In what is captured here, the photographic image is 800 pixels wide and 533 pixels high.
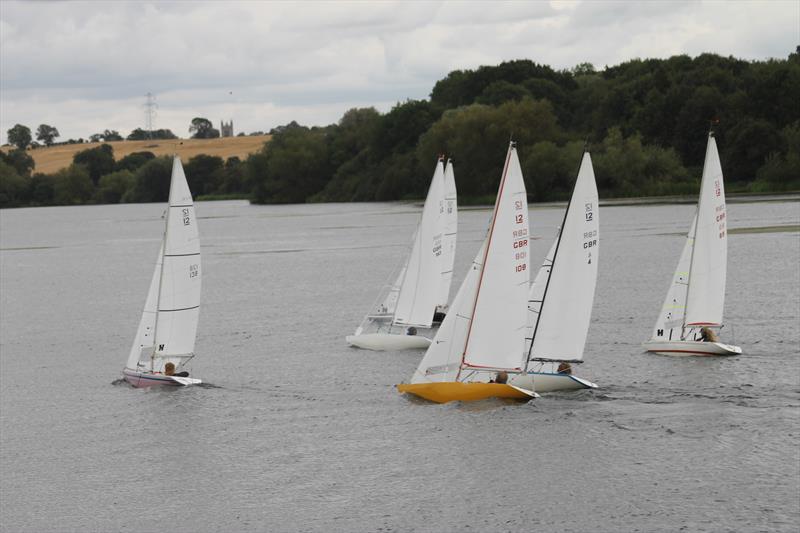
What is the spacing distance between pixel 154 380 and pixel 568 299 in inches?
591

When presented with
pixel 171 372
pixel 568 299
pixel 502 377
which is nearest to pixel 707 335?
pixel 568 299

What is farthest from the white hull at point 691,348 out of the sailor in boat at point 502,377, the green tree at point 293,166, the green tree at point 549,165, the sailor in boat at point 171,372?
the green tree at point 293,166

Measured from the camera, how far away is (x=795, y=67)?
392ft

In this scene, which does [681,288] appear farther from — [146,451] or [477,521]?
[146,451]

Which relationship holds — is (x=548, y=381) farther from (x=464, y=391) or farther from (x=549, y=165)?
(x=549, y=165)

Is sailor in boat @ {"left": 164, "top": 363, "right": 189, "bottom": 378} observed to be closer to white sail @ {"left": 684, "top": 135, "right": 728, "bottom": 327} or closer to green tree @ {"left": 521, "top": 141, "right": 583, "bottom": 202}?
white sail @ {"left": 684, "top": 135, "right": 728, "bottom": 327}

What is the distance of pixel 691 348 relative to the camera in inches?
1489

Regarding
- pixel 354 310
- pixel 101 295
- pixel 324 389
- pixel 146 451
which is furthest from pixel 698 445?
pixel 101 295

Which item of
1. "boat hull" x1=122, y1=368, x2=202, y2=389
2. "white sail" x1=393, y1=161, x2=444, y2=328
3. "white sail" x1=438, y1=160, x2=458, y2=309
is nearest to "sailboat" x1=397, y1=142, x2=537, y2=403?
"boat hull" x1=122, y1=368, x2=202, y2=389

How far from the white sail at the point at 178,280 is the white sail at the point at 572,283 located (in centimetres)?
1231

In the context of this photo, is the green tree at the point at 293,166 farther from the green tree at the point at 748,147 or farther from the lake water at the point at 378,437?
the lake water at the point at 378,437

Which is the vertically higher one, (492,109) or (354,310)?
(492,109)

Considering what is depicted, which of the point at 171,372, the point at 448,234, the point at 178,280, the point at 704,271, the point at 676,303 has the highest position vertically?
the point at 448,234

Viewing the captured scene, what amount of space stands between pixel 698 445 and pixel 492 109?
346 ft
